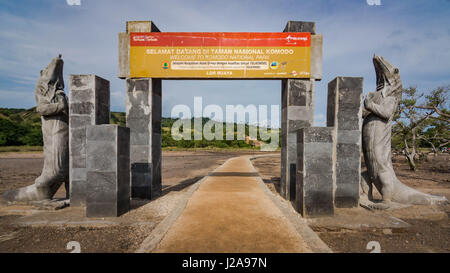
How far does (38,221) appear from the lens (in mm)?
4195

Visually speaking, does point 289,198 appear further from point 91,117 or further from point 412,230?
point 91,117

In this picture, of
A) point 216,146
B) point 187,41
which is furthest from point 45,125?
point 216,146

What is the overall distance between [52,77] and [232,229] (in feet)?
18.7

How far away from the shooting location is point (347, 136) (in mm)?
5316

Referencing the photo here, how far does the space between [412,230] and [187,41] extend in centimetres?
690

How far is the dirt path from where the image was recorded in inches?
117

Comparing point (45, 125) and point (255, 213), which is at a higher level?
point (45, 125)

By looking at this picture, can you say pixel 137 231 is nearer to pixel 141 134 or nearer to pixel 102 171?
pixel 102 171

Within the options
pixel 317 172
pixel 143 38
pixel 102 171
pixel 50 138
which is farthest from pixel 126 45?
pixel 317 172

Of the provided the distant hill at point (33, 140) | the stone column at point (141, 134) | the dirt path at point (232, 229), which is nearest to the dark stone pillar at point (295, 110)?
the dirt path at point (232, 229)

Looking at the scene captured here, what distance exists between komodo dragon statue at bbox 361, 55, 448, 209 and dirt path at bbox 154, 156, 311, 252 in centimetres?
284

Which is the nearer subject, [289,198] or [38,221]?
[38,221]

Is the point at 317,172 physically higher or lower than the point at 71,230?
higher

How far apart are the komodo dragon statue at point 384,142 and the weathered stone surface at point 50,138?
25.4 feet
